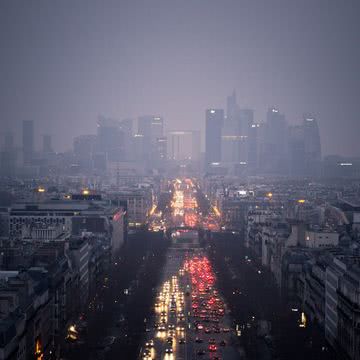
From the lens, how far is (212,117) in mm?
109125

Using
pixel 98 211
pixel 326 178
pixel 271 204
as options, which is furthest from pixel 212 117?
pixel 98 211

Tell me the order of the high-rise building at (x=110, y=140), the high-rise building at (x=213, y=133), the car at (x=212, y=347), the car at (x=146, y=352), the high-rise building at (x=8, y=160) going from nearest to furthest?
the car at (x=146, y=352)
the car at (x=212, y=347)
the high-rise building at (x=8, y=160)
the high-rise building at (x=110, y=140)
the high-rise building at (x=213, y=133)

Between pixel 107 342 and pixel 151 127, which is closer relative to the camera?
pixel 107 342

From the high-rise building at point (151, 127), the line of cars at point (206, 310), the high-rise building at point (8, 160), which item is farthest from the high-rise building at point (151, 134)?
the line of cars at point (206, 310)

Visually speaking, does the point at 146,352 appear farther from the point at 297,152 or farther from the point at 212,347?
the point at 297,152

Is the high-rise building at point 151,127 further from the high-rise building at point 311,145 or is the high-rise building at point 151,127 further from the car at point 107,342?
the car at point 107,342

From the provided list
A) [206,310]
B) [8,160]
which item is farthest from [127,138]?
[206,310]

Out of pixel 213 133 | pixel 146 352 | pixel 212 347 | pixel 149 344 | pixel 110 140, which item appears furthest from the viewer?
pixel 213 133

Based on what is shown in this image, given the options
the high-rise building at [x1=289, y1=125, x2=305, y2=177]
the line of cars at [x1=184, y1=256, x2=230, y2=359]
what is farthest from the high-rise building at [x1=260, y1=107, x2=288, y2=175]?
the line of cars at [x1=184, y1=256, x2=230, y2=359]

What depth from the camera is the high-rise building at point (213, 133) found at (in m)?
106

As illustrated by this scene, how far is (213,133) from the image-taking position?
109 m

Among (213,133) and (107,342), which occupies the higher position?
(213,133)

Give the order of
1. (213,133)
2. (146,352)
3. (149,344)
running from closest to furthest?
(146,352) < (149,344) < (213,133)

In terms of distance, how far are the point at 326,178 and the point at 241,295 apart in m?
48.4
